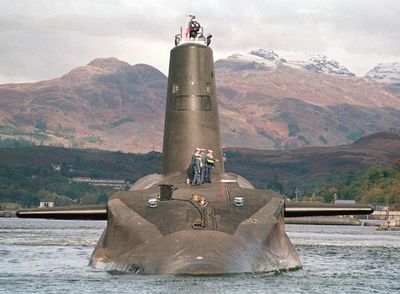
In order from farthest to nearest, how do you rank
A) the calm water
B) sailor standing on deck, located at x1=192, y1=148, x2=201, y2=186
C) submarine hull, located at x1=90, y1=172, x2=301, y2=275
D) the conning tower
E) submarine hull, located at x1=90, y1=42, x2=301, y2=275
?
the conning tower, sailor standing on deck, located at x1=192, y1=148, x2=201, y2=186, submarine hull, located at x1=90, y1=42, x2=301, y2=275, submarine hull, located at x1=90, y1=172, x2=301, y2=275, the calm water

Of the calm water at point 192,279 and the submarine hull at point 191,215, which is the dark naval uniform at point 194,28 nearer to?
the submarine hull at point 191,215

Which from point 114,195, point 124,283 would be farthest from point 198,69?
point 124,283

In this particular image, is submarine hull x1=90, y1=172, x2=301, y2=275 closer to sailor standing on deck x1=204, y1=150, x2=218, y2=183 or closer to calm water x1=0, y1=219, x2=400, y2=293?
calm water x1=0, y1=219, x2=400, y2=293

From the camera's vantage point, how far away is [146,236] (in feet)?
131

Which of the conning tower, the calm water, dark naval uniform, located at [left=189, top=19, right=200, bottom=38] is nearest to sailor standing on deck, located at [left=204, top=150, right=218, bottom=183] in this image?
the conning tower

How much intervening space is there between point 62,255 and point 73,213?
10.5m

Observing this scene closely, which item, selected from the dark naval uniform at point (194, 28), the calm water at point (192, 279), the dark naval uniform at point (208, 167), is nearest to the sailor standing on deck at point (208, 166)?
the dark naval uniform at point (208, 167)

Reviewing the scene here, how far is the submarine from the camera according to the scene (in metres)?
37.6

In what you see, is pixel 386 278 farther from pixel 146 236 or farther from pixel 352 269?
pixel 146 236

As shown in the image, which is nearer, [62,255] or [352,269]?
[352,269]

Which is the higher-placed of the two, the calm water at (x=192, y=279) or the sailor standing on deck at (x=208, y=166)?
the sailor standing on deck at (x=208, y=166)

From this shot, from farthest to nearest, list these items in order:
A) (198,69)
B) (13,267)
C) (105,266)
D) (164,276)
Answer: (198,69), (13,267), (105,266), (164,276)

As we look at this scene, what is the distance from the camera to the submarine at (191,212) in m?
37.6

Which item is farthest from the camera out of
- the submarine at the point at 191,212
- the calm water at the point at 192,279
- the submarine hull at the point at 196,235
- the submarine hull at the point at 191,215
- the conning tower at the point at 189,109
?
the conning tower at the point at 189,109
